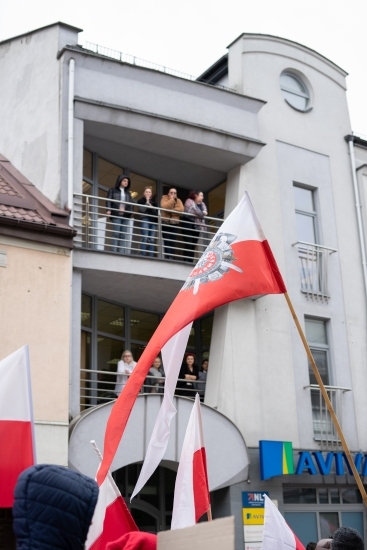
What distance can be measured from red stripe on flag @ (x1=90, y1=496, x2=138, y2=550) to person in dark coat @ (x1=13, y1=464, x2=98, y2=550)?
5655 mm

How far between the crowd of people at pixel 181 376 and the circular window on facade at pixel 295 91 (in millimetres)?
6728

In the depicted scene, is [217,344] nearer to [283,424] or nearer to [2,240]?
[283,424]

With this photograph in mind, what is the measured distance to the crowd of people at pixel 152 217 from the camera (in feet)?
52.8

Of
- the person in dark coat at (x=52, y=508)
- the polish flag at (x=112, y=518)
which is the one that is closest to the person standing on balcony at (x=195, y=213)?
the polish flag at (x=112, y=518)

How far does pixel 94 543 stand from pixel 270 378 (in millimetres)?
8775

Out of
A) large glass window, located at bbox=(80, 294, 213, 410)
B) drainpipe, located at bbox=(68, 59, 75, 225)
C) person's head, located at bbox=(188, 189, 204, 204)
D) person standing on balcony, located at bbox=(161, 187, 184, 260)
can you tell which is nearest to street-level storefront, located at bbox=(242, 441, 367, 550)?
large glass window, located at bbox=(80, 294, 213, 410)

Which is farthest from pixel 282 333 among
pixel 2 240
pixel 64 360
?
pixel 2 240

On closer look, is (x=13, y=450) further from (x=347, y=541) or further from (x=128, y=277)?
(x=128, y=277)

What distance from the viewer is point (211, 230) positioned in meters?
18.2

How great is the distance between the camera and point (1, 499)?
28.9 feet

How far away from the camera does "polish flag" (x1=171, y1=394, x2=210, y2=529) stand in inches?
349

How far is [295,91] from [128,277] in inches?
279

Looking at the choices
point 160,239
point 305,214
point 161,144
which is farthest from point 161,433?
point 305,214

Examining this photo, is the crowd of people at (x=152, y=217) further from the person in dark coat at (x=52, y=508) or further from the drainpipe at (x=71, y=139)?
the person in dark coat at (x=52, y=508)
